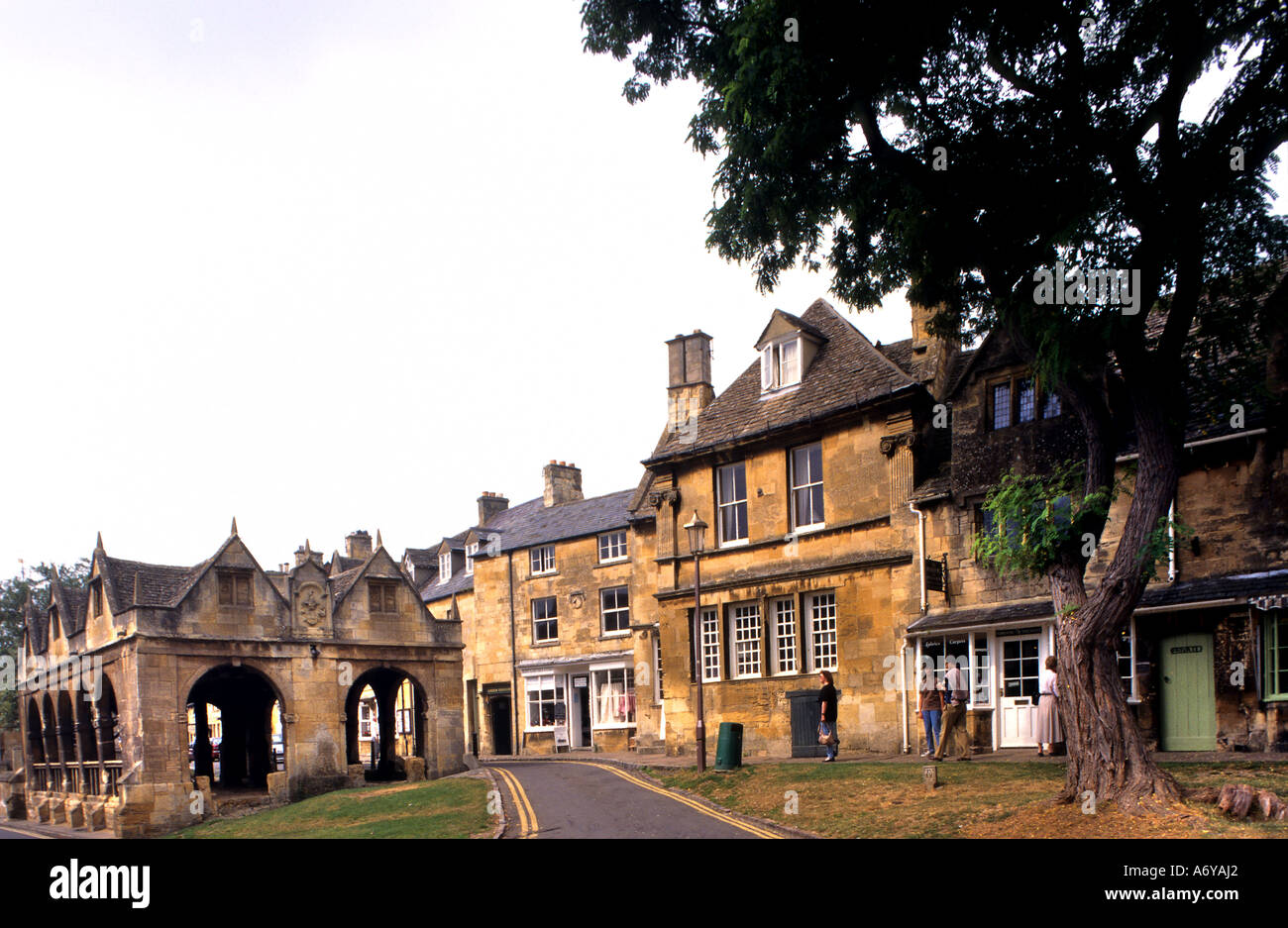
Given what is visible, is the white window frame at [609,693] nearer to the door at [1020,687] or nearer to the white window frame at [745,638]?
the white window frame at [745,638]

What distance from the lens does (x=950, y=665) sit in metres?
23.6

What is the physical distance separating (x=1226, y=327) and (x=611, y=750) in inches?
1173

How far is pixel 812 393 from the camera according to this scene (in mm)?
→ 28516

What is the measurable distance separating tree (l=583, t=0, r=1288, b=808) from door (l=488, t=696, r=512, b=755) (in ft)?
109

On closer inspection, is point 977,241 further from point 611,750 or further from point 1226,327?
point 611,750

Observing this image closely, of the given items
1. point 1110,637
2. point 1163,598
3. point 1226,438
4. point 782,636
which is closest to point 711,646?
point 782,636

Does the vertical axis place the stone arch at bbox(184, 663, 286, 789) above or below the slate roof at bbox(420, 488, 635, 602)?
below

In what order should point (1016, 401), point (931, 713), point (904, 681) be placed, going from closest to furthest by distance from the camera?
point (931, 713), point (1016, 401), point (904, 681)

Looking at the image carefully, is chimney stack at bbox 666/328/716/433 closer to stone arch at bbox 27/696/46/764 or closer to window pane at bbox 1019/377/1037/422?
window pane at bbox 1019/377/1037/422

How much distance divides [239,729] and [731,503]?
22.9 meters

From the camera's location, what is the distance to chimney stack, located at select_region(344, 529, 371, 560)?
184 feet

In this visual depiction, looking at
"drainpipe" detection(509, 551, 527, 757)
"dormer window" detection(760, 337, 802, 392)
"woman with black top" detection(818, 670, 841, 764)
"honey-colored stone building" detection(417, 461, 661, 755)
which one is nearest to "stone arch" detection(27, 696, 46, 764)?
"honey-colored stone building" detection(417, 461, 661, 755)

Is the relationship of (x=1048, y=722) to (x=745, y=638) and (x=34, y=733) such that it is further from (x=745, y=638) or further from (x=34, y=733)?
(x=34, y=733)
